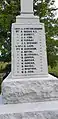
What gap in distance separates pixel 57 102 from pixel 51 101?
0.31ft

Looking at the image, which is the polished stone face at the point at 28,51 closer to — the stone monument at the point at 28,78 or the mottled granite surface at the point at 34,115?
the stone monument at the point at 28,78

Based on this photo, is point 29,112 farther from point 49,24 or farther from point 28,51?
point 49,24

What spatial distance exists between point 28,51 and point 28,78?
16.2 inches

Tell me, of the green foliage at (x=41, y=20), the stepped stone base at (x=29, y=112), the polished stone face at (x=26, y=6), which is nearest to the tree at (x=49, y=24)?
the green foliage at (x=41, y=20)

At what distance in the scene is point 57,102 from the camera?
10.00 ft

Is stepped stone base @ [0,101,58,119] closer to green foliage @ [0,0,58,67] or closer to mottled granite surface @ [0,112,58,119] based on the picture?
mottled granite surface @ [0,112,58,119]

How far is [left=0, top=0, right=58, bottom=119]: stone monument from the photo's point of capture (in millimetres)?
2773

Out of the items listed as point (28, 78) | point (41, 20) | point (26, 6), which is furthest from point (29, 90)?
point (41, 20)

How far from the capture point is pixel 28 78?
3.21 meters

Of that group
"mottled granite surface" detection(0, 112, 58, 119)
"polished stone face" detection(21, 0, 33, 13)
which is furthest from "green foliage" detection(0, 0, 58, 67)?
"mottled granite surface" detection(0, 112, 58, 119)

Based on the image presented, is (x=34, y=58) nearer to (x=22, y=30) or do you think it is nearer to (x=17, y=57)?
(x=17, y=57)

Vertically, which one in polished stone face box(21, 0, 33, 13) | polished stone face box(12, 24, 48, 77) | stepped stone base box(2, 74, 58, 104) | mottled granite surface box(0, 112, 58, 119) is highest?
polished stone face box(21, 0, 33, 13)

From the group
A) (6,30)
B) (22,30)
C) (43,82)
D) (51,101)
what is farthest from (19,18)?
(6,30)

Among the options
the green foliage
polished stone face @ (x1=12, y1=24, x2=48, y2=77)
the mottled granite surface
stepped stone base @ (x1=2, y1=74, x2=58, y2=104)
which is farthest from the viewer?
the green foliage
